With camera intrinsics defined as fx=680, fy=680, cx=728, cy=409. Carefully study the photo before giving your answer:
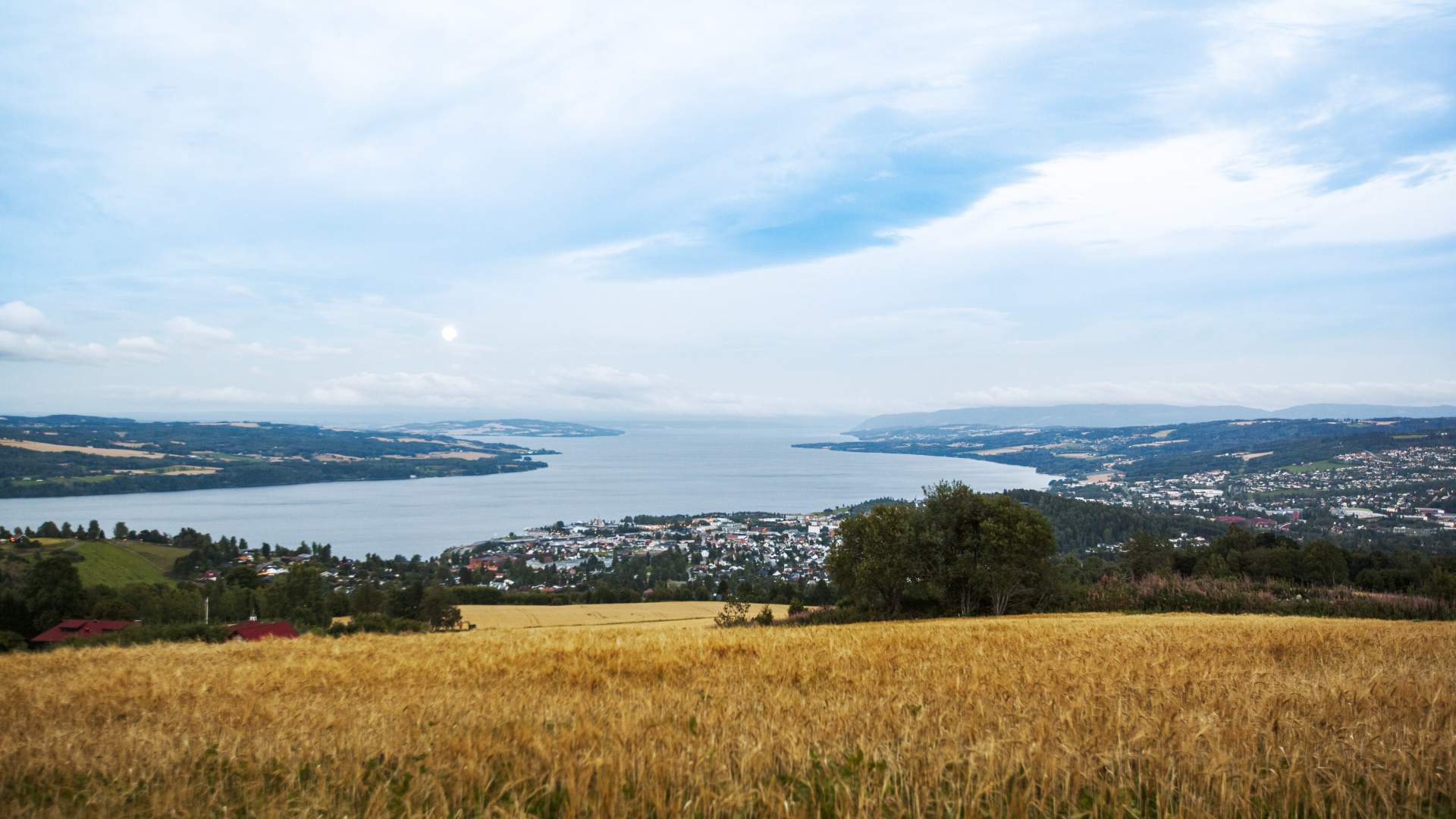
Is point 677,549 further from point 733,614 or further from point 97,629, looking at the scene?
point 97,629

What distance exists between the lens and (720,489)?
175125 millimetres

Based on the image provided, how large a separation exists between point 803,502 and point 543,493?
217 ft

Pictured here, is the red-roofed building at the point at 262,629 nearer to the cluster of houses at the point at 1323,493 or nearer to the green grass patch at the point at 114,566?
the green grass patch at the point at 114,566

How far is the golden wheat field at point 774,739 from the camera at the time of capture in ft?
8.16

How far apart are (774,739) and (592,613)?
45.4 m

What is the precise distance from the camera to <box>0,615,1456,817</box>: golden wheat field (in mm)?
2486

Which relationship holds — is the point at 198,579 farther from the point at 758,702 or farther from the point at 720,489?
the point at 720,489

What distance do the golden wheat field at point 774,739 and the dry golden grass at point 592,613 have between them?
109ft

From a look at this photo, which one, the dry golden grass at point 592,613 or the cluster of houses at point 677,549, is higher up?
the dry golden grass at point 592,613

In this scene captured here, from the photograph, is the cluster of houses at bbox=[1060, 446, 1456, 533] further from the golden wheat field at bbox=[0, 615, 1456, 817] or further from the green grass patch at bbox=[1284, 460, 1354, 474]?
the golden wheat field at bbox=[0, 615, 1456, 817]

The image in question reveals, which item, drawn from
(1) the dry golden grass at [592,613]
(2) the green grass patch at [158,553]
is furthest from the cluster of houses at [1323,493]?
(2) the green grass patch at [158,553]

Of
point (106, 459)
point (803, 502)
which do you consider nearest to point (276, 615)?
point (803, 502)

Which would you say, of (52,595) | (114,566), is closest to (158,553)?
(114,566)

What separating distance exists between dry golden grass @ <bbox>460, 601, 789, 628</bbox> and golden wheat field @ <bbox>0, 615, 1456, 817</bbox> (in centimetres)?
3321
